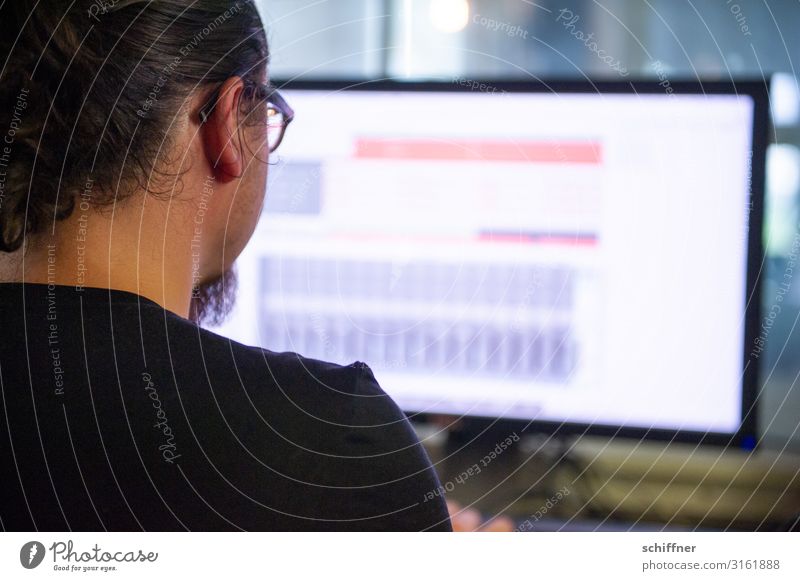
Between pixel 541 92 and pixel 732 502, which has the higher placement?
pixel 541 92

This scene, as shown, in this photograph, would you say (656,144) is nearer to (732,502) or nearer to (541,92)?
(541,92)

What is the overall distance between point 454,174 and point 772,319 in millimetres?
418

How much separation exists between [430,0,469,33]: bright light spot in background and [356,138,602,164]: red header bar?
24 cm

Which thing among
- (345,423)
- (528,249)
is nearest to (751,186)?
(528,249)

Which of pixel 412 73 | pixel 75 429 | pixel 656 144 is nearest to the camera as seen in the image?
pixel 75 429

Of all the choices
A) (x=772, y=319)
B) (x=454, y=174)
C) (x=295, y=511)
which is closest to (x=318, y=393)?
(x=295, y=511)

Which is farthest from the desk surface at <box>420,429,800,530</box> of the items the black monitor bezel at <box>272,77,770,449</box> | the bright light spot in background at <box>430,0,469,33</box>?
the bright light spot in background at <box>430,0,469,33</box>

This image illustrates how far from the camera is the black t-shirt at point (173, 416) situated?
37 centimetres

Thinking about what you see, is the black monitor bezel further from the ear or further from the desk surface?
the ear

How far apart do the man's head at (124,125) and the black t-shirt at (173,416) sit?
1.4 inches

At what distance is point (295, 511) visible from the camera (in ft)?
1.28

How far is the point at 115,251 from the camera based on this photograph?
1.27ft

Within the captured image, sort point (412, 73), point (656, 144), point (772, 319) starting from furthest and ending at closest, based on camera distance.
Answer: point (412, 73) < point (772, 319) < point (656, 144)

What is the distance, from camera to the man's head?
15.4 inches
